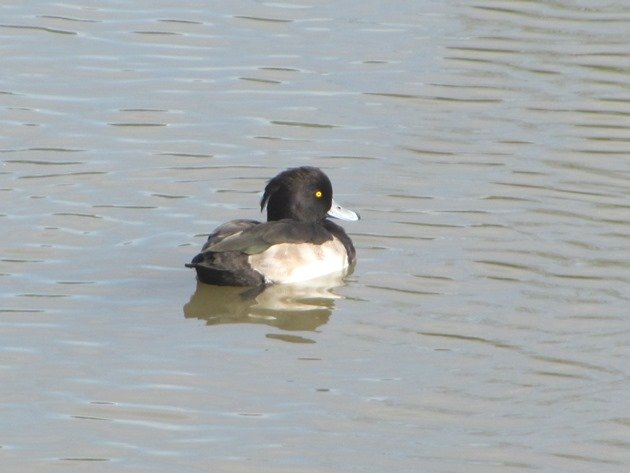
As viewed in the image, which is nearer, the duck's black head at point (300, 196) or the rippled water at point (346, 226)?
the rippled water at point (346, 226)

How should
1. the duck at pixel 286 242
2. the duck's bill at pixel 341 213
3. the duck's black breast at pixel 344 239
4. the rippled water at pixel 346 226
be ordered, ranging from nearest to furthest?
the rippled water at pixel 346 226 → the duck at pixel 286 242 → the duck's black breast at pixel 344 239 → the duck's bill at pixel 341 213

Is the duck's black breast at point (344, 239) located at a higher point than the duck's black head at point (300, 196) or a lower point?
lower

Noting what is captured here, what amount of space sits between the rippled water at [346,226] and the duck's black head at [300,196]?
0.32 m

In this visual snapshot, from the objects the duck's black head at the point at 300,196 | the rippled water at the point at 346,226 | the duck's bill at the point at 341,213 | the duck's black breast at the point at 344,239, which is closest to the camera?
the rippled water at the point at 346,226

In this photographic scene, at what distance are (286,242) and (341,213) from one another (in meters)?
0.71

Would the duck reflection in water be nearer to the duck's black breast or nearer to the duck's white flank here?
the duck's white flank

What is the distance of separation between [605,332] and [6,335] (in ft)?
10.5

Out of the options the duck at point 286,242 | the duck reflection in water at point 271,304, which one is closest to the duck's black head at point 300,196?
the duck at point 286,242

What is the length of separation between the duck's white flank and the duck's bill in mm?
377

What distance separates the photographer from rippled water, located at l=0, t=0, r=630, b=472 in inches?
302

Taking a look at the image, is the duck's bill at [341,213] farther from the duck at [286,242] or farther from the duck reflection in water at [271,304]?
the duck reflection in water at [271,304]

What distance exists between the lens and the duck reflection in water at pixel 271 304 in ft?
31.3

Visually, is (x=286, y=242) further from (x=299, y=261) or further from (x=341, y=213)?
(x=341, y=213)

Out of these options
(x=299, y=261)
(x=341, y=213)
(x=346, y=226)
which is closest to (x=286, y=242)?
(x=299, y=261)
